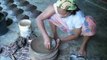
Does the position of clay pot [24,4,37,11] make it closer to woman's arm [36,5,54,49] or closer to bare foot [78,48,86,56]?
woman's arm [36,5,54,49]

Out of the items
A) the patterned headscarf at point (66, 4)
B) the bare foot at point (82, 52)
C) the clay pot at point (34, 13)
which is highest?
the patterned headscarf at point (66, 4)

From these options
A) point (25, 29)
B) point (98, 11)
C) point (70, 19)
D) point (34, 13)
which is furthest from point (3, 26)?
point (98, 11)

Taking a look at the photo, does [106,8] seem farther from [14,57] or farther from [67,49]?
→ [14,57]

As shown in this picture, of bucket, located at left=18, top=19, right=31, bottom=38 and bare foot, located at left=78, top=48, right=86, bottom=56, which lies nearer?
bare foot, located at left=78, top=48, right=86, bottom=56

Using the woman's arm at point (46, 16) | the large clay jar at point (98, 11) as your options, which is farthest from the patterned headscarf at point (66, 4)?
the large clay jar at point (98, 11)

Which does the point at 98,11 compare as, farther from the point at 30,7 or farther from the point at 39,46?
the point at 39,46

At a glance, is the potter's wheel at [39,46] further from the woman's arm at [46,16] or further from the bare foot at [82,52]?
the bare foot at [82,52]

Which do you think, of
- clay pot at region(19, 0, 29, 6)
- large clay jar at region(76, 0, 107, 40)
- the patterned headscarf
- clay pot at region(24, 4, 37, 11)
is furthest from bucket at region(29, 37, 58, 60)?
clay pot at region(19, 0, 29, 6)

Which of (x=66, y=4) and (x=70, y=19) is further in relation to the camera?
(x=70, y=19)

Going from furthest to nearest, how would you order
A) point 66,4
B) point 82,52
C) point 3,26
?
point 3,26 → point 82,52 → point 66,4

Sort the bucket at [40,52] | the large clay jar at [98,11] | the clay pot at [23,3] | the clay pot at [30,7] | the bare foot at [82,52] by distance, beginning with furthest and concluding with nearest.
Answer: the clay pot at [23,3] → the clay pot at [30,7] → the large clay jar at [98,11] → the bare foot at [82,52] → the bucket at [40,52]

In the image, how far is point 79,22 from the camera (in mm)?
2268

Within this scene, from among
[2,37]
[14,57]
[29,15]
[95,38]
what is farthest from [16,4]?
[95,38]

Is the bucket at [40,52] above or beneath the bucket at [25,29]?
beneath
